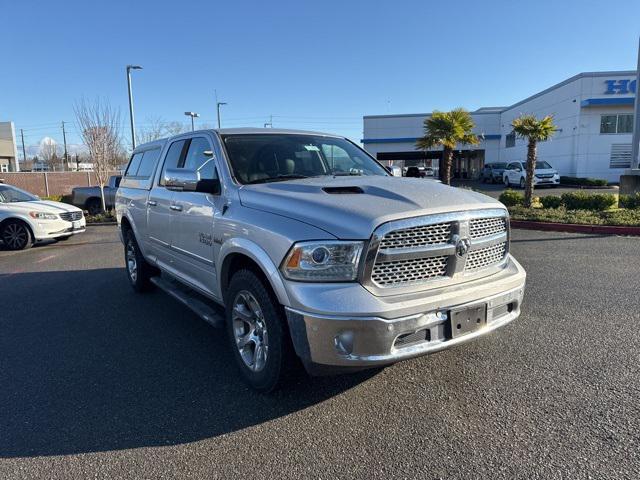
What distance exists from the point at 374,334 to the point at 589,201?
44.2 feet

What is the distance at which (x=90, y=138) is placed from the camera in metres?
18.1

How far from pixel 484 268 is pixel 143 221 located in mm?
4094

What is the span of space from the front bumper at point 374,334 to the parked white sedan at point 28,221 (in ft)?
33.9

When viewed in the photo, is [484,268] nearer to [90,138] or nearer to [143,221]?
[143,221]

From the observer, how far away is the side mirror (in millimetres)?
3715

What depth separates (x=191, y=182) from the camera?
146 inches

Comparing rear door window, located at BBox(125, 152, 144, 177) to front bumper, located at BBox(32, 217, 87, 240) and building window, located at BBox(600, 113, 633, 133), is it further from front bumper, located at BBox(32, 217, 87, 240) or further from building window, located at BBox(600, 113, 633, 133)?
building window, located at BBox(600, 113, 633, 133)

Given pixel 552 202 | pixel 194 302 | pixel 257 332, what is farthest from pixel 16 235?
pixel 552 202

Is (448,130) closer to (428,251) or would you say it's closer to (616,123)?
(616,123)

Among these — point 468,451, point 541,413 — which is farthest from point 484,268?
point 468,451

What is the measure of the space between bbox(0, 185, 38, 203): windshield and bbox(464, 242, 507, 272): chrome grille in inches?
453

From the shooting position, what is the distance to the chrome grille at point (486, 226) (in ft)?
10.6

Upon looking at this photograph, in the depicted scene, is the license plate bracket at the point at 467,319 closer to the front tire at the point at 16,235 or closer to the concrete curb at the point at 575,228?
the concrete curb at the point at 575,228

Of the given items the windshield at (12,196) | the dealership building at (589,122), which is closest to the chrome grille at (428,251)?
the windshield at (12,196)
